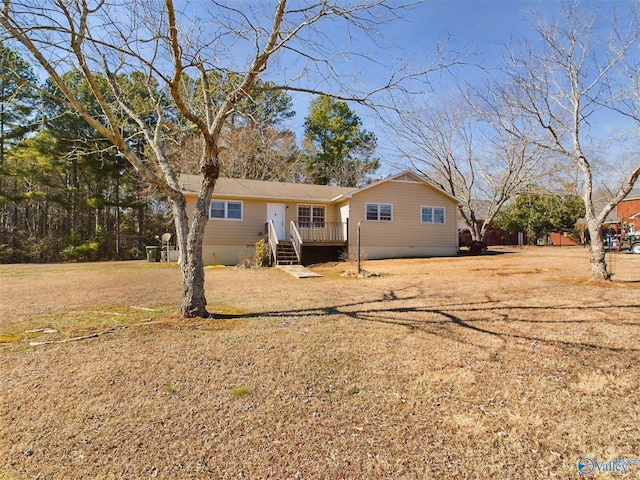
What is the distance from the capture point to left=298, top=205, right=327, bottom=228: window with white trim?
16.6 m

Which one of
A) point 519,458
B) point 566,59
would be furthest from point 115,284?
point 566,59

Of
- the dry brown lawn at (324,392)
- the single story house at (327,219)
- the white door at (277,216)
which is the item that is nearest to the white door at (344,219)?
the single story house at (327,219)

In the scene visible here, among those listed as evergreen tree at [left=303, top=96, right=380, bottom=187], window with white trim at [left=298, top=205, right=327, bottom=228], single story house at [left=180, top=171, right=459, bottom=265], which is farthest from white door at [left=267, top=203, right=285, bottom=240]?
evergreen tree at [left=303, top=96, right=380, bottom=187]

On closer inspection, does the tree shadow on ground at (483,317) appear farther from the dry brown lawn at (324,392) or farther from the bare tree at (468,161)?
the bare tree at (468,161)

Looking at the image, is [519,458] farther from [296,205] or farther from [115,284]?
[296,205]

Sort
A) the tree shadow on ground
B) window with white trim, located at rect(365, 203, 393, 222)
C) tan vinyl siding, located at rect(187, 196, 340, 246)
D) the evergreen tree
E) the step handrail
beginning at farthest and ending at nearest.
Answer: the evergreen tree, window with white trim, located at rect(365, 203, 393, 222), tan vinyl siding, located at rect(187, 196, 340, 246), the step handrail, the tree shadow on ground

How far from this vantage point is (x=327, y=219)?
17.1 metres

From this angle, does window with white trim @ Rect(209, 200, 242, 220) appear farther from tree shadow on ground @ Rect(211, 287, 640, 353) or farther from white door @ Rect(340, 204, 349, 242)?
tree shadow on ground @ Rect(211, 287, 640, 353)

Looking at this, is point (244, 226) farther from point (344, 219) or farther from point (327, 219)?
point (344, 219)

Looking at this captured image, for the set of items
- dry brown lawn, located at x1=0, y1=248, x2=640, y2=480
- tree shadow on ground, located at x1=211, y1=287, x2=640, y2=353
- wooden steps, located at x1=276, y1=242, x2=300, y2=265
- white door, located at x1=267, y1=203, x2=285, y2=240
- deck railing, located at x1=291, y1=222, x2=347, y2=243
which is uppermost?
white door, located at x1=267, y1=203, x2=285, y2=240

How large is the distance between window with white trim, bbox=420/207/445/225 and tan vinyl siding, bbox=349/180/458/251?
157mm

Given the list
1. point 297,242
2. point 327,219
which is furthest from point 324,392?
point 327,219

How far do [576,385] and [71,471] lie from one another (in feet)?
12.7

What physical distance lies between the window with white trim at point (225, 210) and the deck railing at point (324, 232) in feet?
8.73
